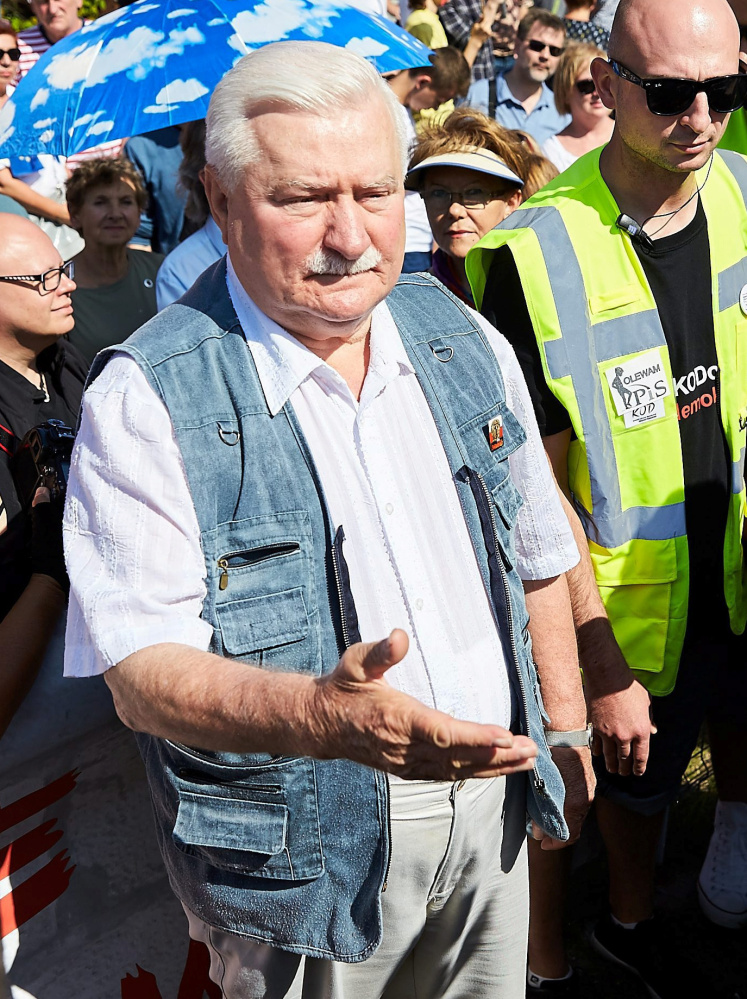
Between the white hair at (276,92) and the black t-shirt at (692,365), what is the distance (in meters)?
0.82

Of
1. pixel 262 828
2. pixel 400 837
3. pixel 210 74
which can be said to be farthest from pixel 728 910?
pixel 210 74

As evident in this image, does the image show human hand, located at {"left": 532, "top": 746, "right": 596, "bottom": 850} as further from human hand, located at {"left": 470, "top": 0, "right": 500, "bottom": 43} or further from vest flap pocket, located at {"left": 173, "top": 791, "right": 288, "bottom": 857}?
human hand, located at {"left": 470, "top": 0, "right": 500, "bottom": 43}

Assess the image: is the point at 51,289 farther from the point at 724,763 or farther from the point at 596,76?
the point at 724,763

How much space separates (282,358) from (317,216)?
230 mm

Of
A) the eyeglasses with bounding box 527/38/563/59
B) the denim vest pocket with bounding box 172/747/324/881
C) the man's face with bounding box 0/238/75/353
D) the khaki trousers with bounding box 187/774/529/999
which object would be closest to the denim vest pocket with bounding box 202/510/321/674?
the denim vest pocket with bounding box 172/747/324/881

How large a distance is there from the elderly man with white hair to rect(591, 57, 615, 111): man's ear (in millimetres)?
925

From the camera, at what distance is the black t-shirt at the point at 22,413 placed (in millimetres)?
2129

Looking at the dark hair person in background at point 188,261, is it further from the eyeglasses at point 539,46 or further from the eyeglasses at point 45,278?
the eyeglasses at point 539,46

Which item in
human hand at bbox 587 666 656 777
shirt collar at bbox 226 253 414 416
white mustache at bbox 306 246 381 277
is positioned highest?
white mustache at bbox 306 246 381 277

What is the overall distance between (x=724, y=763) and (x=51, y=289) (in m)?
2.37

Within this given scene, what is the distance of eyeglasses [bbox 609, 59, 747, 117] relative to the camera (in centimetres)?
236

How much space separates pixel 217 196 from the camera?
1.72m

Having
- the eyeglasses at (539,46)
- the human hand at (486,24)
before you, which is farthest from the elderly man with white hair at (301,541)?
the human hand at (486,24)

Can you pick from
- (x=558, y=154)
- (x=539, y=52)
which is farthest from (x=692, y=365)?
(x=539, y=52)
